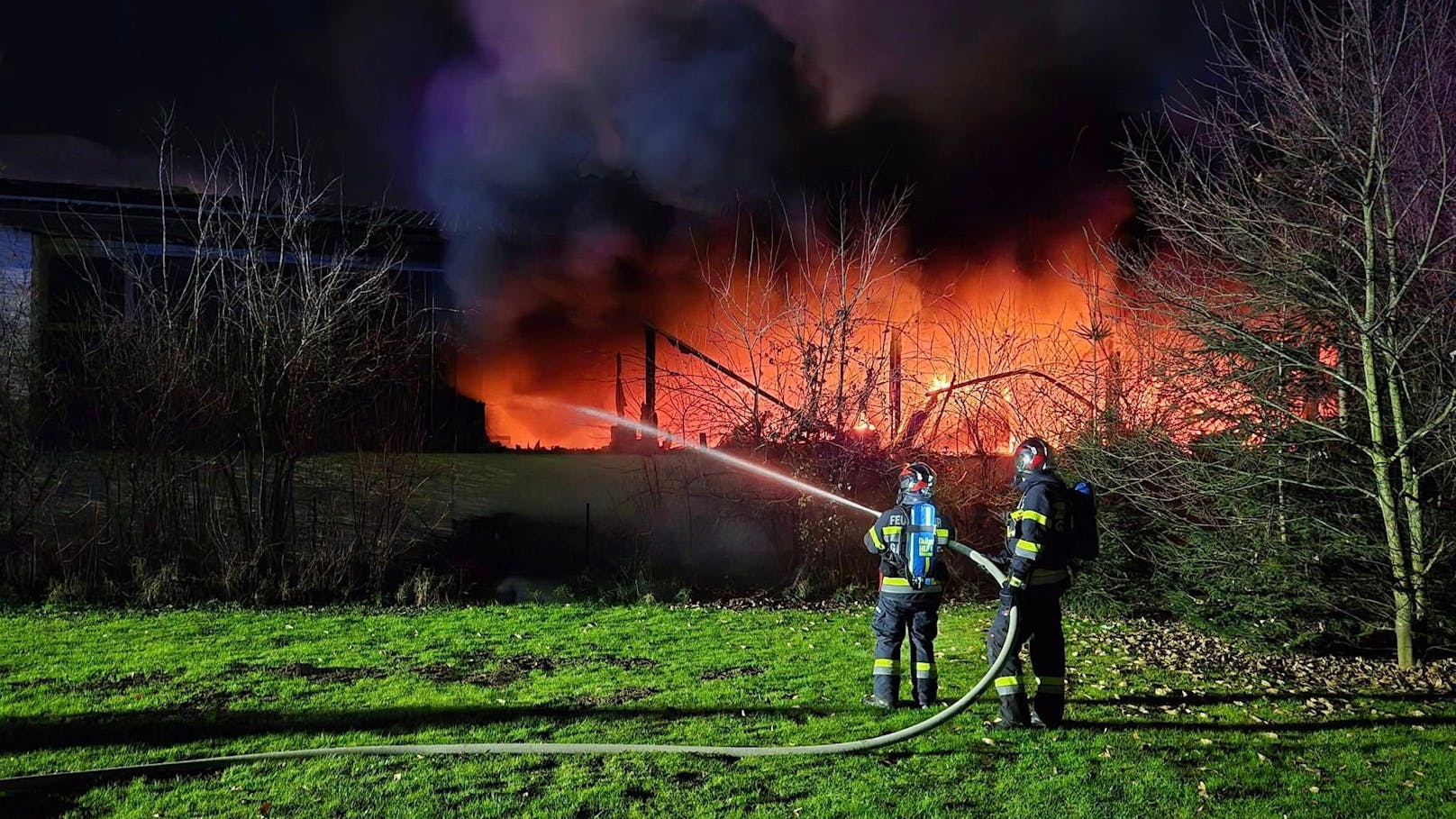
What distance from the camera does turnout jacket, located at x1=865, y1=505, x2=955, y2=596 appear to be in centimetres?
612

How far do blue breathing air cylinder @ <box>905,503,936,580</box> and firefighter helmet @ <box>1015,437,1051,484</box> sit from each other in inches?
27.8

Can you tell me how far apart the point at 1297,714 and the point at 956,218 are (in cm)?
1474

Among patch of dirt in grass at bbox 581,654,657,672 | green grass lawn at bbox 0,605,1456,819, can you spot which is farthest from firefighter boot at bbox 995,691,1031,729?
patch of dirt in grass at bbox 581,654,657,672

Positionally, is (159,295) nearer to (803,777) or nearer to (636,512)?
(636,512)

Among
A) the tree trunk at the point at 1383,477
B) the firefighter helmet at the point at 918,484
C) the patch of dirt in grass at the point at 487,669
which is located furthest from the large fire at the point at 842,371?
the firefighter helmet at the point at 918,484

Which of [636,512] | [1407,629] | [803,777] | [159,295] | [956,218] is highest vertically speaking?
[956,218]

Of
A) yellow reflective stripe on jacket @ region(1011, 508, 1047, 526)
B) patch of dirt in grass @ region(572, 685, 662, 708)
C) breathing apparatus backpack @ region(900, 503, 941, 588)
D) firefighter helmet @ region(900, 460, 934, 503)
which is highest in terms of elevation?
firefighter helmet @ region(900, 460, 934, 503)

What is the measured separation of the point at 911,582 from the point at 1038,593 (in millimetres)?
849

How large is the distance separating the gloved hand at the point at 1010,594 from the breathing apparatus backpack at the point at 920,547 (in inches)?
19.3

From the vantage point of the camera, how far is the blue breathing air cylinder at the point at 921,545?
6.12 metres

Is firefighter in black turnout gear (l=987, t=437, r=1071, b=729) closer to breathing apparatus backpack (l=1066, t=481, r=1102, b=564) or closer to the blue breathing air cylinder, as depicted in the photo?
breathing apparatus backpack (l=1066, t=481, r=1102, b=564)

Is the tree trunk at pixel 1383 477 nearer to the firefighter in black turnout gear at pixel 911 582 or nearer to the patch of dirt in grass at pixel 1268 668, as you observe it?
the patch of dirt in grass at pixel 1268 668

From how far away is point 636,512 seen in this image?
12828mm

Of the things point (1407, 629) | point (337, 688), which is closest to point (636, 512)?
point (337, 688)
